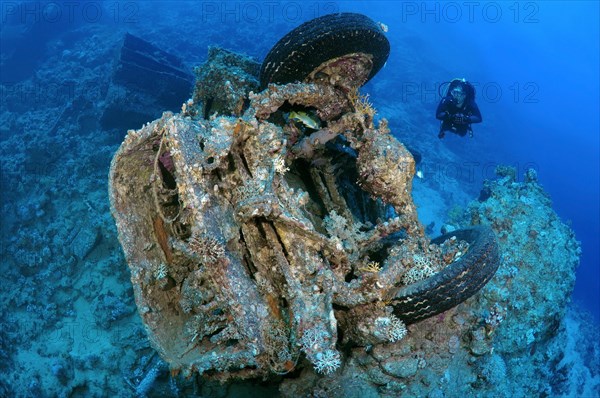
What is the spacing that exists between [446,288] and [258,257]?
5.95 ft

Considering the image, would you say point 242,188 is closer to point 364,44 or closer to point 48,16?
point 364,44

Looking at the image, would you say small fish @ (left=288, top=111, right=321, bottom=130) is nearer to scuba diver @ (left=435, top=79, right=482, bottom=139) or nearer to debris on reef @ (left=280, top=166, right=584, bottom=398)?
debris on reef @ (left=280, top=166, right=584, bottom=398)

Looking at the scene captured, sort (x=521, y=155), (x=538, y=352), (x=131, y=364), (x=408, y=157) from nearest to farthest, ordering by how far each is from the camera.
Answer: (x=408, y=157) → (x=538, y=352) → (x=131, y=364) → (x=521, y=155)

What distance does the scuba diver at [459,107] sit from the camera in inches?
348

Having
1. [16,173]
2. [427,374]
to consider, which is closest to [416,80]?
[16,173]

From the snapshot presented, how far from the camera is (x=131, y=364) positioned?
633 centimetres

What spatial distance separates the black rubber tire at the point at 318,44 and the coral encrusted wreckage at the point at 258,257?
57 cm

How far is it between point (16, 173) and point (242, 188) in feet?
35.0

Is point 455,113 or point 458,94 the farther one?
point 455,113

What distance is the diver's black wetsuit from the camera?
8.98 m

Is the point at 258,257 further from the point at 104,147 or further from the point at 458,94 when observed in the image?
the point at 104,147

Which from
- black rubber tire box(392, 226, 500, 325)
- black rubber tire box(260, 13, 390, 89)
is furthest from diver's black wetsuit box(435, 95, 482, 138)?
black rubber tire box(392, 226, 500, 325)

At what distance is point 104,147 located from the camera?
1103 centimetres

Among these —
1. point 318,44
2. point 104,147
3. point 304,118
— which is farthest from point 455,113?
point 104,147
